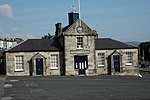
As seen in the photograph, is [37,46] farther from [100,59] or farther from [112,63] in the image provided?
[112,63]

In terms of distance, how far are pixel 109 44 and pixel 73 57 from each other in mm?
6168

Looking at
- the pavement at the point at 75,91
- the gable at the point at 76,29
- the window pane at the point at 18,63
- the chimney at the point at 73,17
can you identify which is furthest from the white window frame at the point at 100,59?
the pavement at the point at 75,91

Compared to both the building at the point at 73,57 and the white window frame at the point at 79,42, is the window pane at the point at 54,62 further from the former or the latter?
the white window frame at the point at 79,42

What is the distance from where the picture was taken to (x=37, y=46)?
44.1 meters

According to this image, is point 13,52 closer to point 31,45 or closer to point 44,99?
point 31,45

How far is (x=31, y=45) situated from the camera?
146 ft

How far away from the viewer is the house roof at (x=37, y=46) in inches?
A: 1681

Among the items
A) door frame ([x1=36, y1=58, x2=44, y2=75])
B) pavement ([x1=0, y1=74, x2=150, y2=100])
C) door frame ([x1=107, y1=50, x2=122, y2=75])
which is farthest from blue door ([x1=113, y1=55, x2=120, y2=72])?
pavement ([x1=0, y1=74, x2=150, y2=100])

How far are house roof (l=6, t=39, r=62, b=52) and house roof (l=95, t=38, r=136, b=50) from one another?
5.49 meters

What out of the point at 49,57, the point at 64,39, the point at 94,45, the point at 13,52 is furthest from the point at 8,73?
the point at 94,45

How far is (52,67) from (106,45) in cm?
821

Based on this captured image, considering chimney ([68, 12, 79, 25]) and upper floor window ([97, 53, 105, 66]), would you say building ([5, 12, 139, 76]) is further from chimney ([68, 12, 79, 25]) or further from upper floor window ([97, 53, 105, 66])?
chimney ([68, 12, 79, 25])

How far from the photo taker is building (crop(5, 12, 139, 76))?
138ft

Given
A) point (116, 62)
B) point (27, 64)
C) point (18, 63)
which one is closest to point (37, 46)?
point (27, 64)
